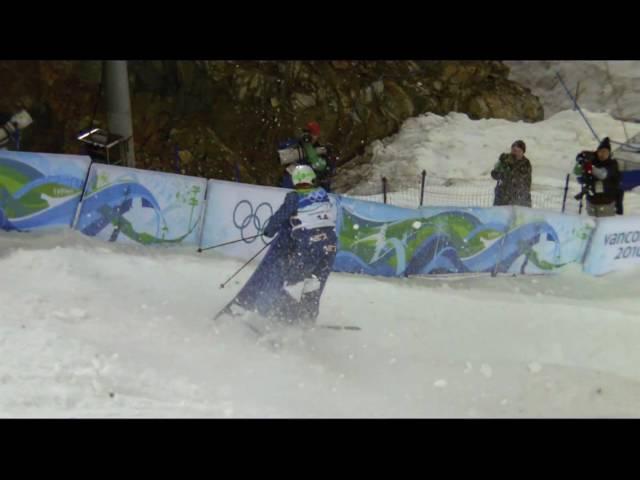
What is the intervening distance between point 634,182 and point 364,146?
6.35 meters

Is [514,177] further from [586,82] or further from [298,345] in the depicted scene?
[586,82]

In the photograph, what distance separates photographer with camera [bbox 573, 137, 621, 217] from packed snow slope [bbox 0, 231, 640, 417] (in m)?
1.37

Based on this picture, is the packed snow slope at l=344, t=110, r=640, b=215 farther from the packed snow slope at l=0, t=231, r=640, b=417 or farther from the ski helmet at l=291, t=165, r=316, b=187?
the ski helmet at l=291, t=165, r=316, b=187

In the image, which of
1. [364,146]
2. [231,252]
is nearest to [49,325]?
[231,252]

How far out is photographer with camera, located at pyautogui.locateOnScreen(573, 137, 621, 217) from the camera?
10.4 metres

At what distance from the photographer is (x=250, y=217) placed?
9.43m

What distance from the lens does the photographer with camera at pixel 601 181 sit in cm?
1042

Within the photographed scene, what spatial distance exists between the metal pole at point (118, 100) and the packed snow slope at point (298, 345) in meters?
3.40

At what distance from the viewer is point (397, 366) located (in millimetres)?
7133

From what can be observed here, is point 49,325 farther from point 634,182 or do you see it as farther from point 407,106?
point 407,106

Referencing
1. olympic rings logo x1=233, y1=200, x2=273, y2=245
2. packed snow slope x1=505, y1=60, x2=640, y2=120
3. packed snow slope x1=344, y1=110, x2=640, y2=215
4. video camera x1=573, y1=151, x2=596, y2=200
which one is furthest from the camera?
packed snow slope x1=505, y1=60, x2=640, y2=120

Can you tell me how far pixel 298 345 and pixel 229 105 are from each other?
34.5 ft

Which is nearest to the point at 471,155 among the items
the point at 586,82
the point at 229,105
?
the point at 229,105

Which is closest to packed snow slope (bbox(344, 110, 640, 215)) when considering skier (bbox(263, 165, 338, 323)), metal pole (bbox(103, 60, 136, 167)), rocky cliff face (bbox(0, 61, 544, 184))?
rocky cliff face (bbox(0, 61, 544, 184))
